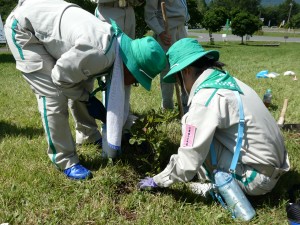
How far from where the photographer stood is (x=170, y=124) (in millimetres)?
4223

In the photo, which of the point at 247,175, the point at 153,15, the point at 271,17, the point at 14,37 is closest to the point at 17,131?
the point at 14,37

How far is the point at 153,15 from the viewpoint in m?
4.64

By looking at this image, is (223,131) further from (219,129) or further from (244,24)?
(244,24)

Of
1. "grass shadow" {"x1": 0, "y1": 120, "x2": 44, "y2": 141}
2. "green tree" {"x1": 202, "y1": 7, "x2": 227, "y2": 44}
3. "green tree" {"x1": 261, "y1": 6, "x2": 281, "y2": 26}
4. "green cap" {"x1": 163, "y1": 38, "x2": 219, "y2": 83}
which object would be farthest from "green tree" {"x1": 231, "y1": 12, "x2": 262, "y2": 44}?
"green tree" {"x1": 261, "y1": 6, "x2": 281, "y2": 26}

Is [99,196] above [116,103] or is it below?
below

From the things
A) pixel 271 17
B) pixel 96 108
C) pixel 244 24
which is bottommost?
pixel 271 17

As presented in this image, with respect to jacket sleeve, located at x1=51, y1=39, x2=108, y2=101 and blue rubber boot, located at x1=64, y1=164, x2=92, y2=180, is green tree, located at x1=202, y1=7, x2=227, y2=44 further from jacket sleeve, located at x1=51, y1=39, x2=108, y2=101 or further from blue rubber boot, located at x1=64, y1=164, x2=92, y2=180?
jacket sleeve, located at x1=51, y1=39, x2=108, y2=101

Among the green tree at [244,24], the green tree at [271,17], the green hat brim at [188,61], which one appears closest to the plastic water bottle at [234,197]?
the green hat brim at [188,61]

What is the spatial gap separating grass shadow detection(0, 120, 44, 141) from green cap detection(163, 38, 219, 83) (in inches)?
89.1

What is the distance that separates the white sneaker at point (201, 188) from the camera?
9.72ft

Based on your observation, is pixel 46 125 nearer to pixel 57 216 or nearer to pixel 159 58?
pixel 57 216

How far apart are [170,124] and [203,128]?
176 centimetres

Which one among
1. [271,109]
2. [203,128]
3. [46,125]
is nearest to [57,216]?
[46,125]

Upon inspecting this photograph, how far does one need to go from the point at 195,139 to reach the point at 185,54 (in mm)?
630
